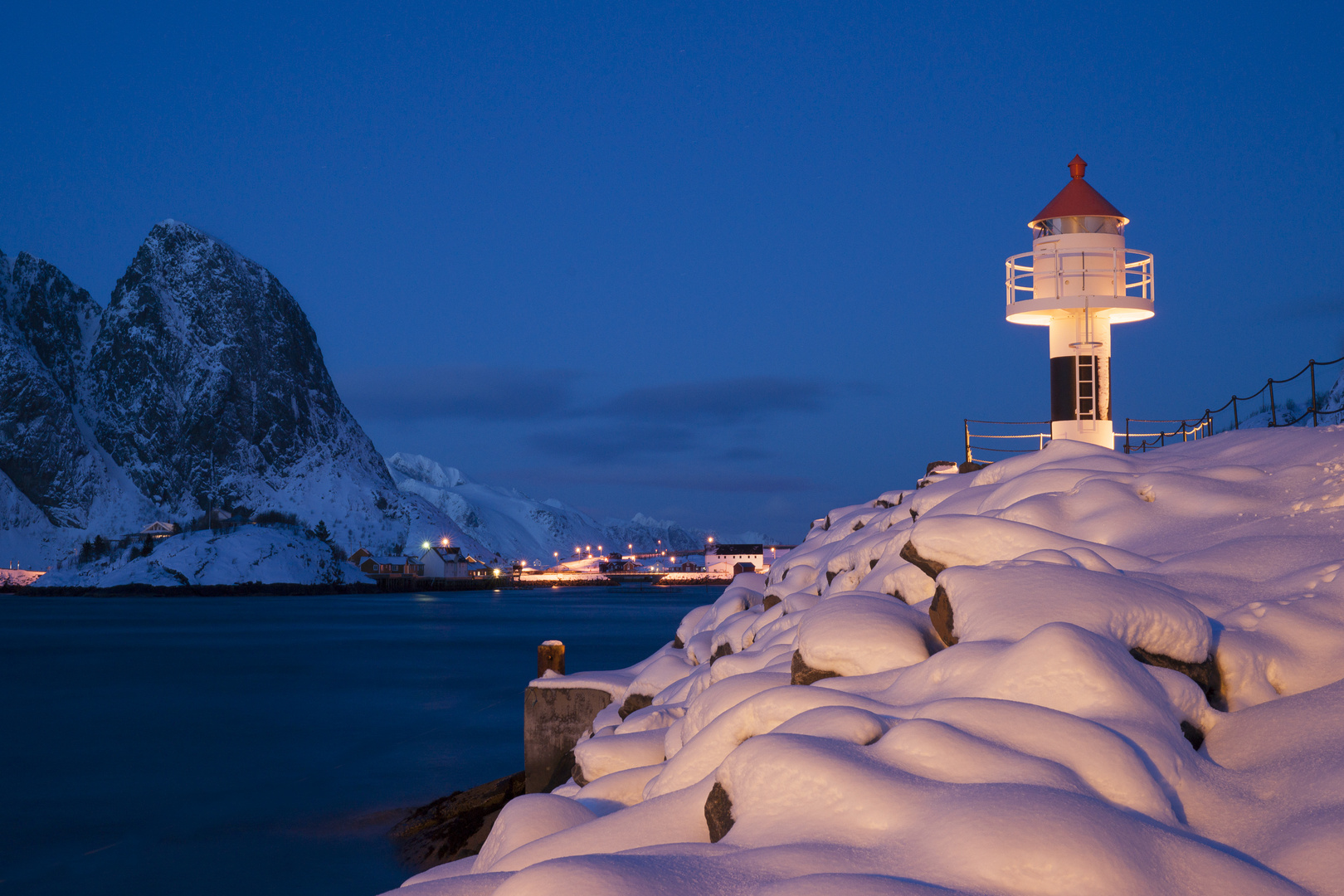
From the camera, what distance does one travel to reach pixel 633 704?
9.78 metres

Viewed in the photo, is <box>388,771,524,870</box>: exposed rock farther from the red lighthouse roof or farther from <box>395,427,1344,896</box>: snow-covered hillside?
the red lighthouse roof

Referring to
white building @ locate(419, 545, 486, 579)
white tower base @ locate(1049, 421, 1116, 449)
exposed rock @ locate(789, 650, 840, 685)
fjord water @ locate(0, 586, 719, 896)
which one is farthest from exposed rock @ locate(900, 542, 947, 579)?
white building @ locate(419, 545, 486, 579)

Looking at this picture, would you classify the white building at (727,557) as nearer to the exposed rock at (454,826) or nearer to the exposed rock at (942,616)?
the exposed rock at (454,826)

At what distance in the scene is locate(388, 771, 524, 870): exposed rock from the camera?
1176 cm

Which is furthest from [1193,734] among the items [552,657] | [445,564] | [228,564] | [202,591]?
[445,564]

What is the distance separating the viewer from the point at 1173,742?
3777mm

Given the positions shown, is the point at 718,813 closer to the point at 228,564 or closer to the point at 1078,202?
the point at 1078,202

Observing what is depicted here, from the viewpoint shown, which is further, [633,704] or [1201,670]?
[633,704]

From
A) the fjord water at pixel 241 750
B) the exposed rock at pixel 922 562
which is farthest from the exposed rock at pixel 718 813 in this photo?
the fjord water at pixel 241 750

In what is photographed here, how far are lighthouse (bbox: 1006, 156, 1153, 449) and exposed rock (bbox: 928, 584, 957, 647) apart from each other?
36.9 ft

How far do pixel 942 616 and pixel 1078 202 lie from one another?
41.9 feet

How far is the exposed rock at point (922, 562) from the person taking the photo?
20.0 ft

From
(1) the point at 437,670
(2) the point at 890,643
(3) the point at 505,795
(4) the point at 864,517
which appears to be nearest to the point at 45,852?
(3) the point at 505,795

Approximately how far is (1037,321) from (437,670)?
96.4 ft
